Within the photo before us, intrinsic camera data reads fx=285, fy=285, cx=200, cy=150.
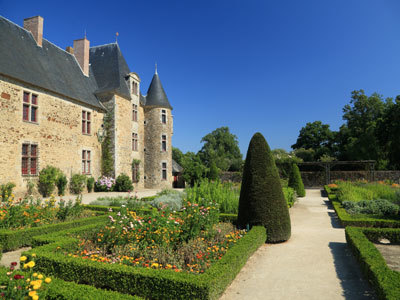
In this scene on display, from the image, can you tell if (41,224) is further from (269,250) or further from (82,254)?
(269,250)

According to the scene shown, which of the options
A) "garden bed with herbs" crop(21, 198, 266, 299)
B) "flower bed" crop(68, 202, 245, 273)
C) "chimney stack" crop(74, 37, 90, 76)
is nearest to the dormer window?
"chimney stack" crop(74, 37, 90, 76)

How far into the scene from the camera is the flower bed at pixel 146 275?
3.25m

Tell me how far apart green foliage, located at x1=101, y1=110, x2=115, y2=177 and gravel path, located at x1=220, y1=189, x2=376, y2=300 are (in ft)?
47.8

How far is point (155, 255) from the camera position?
14.5 ft

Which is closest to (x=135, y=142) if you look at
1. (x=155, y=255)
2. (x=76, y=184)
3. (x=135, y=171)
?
(x=135, y=171)

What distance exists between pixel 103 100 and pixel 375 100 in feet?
107

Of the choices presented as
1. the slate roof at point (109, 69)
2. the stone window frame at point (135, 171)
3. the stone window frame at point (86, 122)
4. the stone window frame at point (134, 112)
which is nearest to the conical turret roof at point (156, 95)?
the stone window frame at point (134, 112)

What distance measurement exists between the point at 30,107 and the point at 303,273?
46.5 ft

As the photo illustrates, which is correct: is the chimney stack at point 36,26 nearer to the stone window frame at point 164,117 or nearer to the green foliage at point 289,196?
the stone window frame at point 164,117

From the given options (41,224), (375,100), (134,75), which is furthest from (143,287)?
(375,100)

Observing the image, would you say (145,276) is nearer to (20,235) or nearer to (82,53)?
(20,235)

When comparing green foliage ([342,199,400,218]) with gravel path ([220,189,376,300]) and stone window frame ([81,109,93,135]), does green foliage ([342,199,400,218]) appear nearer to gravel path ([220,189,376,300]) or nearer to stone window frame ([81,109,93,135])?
gravel path ([220,189,376,300])

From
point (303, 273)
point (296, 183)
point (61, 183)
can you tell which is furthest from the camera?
point (296, 183)

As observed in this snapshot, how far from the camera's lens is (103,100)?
19.3 metres
